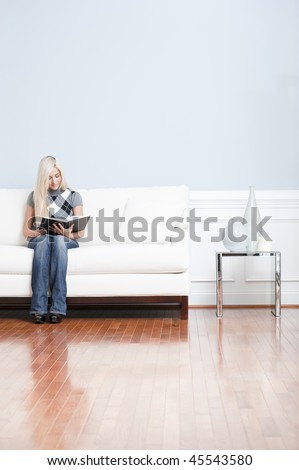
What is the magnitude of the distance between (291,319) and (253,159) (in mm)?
1344

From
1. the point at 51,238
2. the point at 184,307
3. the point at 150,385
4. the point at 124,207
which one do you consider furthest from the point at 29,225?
the point at 150,385

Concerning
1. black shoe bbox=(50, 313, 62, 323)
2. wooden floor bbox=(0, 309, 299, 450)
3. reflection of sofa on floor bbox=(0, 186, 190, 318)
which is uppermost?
reflection of sofa on floor bbox=(0, 186, 190, 318)

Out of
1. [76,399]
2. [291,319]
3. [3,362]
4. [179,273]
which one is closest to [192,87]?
[179,273]

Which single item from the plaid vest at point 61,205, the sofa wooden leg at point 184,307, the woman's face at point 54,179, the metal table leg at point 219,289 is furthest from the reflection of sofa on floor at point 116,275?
the woman's face at point 54,179

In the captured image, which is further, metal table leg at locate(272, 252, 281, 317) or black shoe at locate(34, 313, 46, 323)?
metal table leg at locate(272, 252, 281, 317)

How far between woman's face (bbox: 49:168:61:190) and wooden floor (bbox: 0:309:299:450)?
40.0 inches

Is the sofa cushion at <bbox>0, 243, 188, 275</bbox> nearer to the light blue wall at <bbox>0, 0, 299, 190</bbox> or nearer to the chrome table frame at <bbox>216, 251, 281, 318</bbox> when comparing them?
the chrome table frame at <bbox>216, 251, 281, 318</bbox>

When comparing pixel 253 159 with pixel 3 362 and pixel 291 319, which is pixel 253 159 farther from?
pixel 3 362

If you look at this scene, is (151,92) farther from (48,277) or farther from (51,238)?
(48,277)

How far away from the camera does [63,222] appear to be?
4.50 meters

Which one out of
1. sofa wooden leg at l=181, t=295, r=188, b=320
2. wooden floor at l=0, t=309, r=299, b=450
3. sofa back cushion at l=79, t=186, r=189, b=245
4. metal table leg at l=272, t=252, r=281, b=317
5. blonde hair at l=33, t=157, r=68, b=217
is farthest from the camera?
sofa back cushion at l=79, t=186, r=189, b=245

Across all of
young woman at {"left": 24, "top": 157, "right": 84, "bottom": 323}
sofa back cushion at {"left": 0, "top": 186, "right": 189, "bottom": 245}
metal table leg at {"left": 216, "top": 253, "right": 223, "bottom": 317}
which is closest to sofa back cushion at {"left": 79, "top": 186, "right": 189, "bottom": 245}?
sofa back cushion at {"left": 0, "top": 186, "right": 189, "bottom": 245}

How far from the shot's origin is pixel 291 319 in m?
4.50

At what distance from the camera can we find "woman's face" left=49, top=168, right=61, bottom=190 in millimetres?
4773
